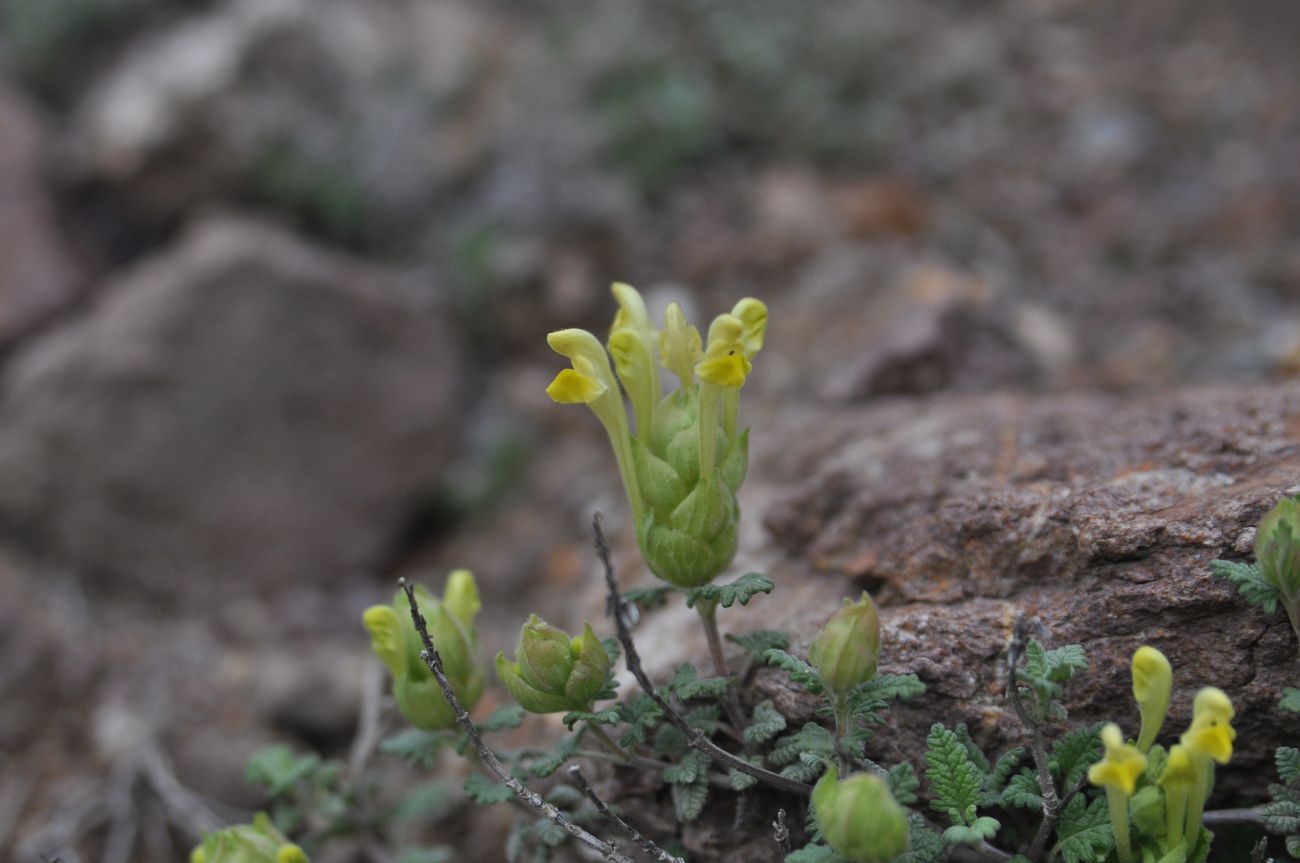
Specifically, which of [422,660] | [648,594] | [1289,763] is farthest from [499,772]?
[1289,763]

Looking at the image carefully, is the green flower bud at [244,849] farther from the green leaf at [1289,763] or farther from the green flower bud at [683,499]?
the green leaf at [1289,763]

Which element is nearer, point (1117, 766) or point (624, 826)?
point (1117, 766)

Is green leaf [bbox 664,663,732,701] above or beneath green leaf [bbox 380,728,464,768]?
above

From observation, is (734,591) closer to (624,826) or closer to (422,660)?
(624,826)

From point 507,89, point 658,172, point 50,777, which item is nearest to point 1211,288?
point 658,172

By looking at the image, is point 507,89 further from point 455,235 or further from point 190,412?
point 190,412

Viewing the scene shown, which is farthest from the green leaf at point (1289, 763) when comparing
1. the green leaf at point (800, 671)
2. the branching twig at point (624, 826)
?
the branching twig at point (624, 826)

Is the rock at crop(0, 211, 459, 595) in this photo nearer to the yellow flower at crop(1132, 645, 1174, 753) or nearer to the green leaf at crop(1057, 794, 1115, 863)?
the green leaf at crop(1057, 794, 1115, 863)

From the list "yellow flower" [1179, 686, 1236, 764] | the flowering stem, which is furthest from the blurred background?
"yellow flower" [1179, 686, 1236, 764]
